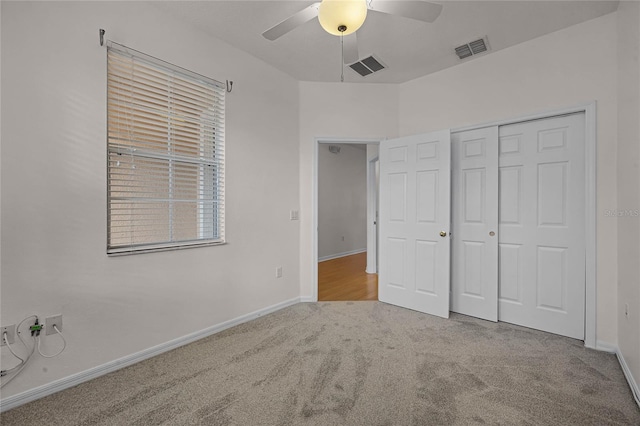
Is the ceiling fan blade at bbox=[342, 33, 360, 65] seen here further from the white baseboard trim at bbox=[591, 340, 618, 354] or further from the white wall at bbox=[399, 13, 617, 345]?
the white baseboard trim at bbox=[591, 340, 618, 354]

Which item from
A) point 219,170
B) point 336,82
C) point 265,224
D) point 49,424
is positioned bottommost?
point 49,424

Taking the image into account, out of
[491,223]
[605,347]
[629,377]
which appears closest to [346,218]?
[491,223]

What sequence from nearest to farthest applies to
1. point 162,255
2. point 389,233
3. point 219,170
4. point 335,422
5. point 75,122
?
point 335,422 < point 75,122 < point 162,255 < point 219,170 < point 389,233

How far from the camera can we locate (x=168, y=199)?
2463 mm

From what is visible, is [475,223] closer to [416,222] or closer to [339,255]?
[416,222]

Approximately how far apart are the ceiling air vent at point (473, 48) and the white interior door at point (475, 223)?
29.1 inches

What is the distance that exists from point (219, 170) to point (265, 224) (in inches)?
29.5

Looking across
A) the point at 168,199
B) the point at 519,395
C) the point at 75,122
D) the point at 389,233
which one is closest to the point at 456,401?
the point at 519,395

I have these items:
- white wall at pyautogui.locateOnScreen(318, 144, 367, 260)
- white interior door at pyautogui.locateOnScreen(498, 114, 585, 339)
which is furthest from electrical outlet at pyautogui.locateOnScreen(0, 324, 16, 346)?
white wall at pyautogui.locateOnScreen(318, 144, 367, 260)

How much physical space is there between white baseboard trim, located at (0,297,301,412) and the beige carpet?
0.15 feet

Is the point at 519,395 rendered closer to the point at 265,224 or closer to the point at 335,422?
the point at 335,422

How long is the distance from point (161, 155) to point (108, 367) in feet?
5.12

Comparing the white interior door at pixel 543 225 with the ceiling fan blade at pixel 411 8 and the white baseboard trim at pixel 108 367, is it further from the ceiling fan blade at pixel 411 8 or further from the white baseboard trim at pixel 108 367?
the white baseboard trim at pixel 108 367

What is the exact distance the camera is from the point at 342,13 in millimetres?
1464
